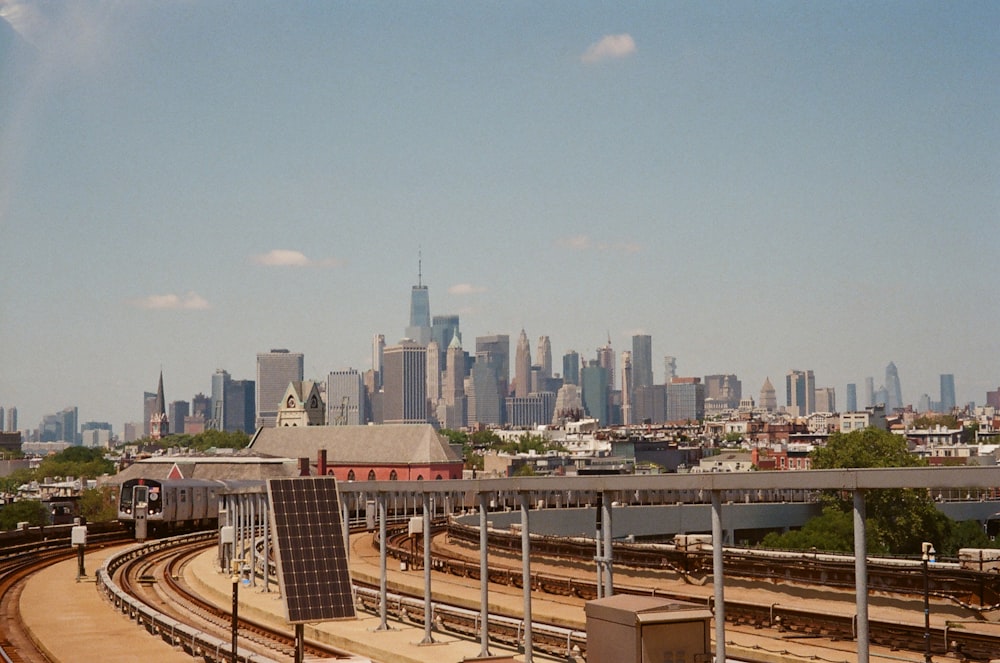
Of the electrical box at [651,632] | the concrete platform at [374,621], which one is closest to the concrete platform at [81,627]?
the concrete platform at [374,621]

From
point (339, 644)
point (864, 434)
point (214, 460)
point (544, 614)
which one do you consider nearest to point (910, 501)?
point (864, 434)

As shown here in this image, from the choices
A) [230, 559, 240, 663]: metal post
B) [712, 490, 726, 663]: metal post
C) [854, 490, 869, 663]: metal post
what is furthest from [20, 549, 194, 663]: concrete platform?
[854, 490, 869, 663]: metal post

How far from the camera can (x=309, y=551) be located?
1235 inches

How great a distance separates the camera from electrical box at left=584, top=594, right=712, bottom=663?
19703 millimetres

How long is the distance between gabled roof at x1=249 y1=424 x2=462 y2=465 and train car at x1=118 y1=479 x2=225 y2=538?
8884cm

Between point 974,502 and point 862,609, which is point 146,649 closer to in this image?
point 862,609

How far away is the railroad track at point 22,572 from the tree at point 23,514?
279ft

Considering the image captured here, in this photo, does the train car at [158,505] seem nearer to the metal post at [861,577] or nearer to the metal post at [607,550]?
the metal post at [607,550]

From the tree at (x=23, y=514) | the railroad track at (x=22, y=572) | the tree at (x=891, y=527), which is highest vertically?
the railroad track at (x=22, y=572)

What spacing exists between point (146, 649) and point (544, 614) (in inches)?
491

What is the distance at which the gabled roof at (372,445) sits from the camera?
6973 inches

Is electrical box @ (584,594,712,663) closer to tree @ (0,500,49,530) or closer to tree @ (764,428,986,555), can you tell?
tree @ (764,428,986,555)

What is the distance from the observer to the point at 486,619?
28.4m

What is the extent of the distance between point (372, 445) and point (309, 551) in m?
155
